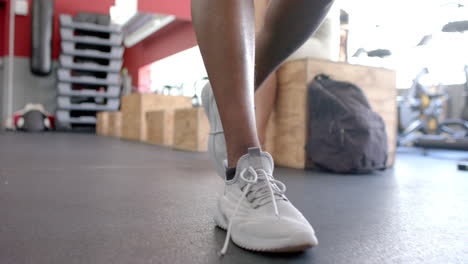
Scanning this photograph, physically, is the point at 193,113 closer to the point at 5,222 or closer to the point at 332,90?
the point at 332,90

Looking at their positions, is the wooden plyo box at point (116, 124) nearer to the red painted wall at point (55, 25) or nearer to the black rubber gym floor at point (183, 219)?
the red painted wall at point (55, 25)

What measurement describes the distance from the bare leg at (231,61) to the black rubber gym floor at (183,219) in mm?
190

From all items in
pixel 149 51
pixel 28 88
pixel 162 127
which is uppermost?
pixel 149 51

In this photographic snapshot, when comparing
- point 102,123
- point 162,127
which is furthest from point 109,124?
point 162,127

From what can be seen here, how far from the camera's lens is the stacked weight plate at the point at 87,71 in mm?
5645

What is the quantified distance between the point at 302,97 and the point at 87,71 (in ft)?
16.4

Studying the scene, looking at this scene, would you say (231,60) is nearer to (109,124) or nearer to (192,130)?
(192,130)

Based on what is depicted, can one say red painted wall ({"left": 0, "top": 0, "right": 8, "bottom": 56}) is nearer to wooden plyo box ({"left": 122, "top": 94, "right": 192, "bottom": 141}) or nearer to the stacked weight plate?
the stacked weight plate

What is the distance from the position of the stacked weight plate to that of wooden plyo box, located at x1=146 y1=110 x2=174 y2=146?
2.62 meters

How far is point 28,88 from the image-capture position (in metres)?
6.26

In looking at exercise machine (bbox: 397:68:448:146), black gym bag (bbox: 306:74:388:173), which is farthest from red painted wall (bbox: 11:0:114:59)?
black gym bag (bbox: 306:74:388:173)

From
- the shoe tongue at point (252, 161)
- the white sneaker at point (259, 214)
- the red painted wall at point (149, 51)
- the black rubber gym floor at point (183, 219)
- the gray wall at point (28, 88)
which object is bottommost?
the black rubber gym floor at point (183, 219)

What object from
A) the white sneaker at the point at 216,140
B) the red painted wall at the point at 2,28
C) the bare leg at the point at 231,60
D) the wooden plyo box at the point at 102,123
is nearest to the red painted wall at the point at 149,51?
the red painted wall at the point at 2,28

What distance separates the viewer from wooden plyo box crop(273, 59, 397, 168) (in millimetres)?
1882
